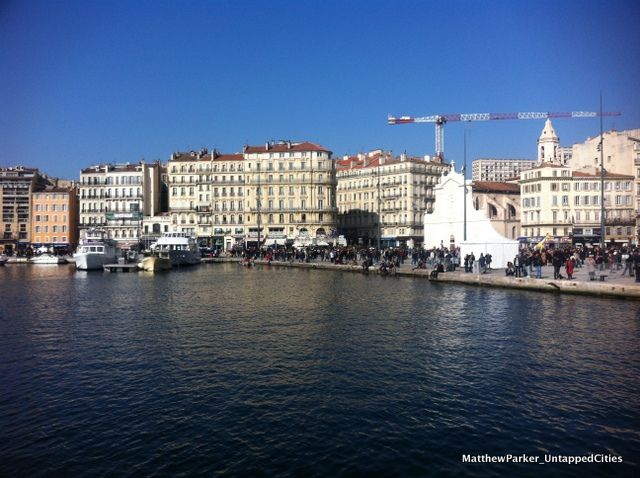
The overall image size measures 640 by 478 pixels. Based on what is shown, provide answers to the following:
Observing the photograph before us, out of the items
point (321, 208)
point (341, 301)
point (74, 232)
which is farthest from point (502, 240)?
point (74, 232)

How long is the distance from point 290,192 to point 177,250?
96.6 ft

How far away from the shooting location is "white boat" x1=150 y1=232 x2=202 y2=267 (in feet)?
212

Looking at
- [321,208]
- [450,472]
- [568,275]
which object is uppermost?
[321,208]

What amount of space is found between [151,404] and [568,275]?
27598 mm

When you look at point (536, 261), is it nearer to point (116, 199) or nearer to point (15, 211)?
point (116, 199)

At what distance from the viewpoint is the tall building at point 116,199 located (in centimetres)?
9556

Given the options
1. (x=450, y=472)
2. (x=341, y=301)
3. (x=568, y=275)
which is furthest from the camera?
(x=568, y=275)

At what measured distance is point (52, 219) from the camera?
9694 centimetres

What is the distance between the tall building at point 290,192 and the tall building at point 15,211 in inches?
1609

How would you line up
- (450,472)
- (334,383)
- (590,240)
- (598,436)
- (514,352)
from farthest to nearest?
(590,240), (514,352), (334,383), (598,436), (450,472)

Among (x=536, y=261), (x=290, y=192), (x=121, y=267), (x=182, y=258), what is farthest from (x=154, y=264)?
(x=536, y=261)

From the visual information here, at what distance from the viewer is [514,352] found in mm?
16141

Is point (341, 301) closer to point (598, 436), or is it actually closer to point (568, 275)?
point (568, 275)

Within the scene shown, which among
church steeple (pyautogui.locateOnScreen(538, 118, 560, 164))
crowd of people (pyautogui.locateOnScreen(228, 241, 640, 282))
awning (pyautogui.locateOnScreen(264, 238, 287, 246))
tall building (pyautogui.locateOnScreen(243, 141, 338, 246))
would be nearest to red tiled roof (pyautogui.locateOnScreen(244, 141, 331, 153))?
tall building (pyautogui.locateOnScreen(243, 141, 338, 246))
